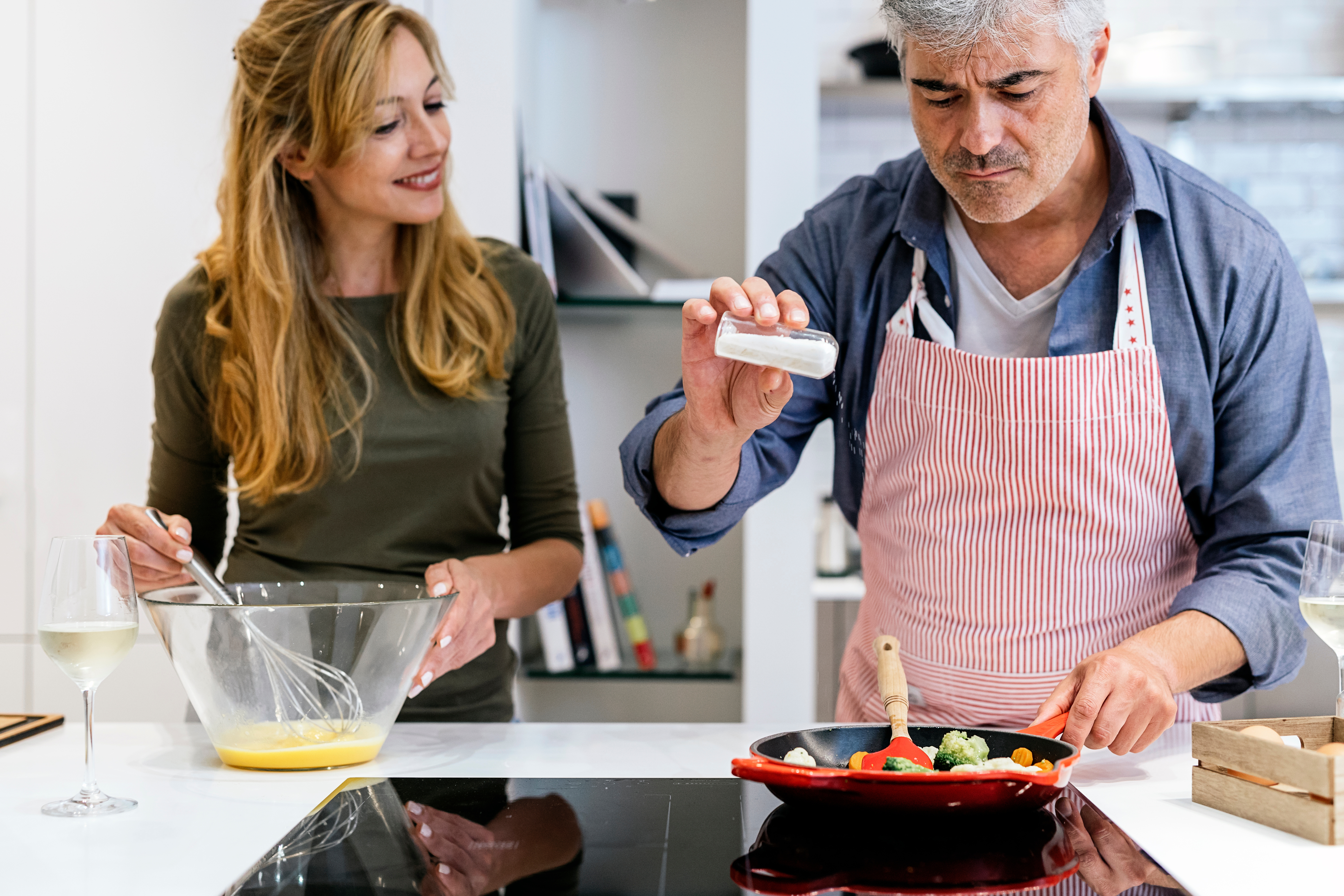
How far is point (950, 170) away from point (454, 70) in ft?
4.03

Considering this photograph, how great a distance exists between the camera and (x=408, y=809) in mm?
1001

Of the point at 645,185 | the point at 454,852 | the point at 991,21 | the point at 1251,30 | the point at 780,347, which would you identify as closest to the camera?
the point at 454,852

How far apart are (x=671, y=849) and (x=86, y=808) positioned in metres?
0.50

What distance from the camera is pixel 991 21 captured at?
1221 millimetres

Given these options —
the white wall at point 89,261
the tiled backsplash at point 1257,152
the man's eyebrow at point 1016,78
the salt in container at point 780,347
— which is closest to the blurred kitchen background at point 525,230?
the white wall at point 89,261

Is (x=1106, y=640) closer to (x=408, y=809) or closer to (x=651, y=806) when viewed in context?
(x=651, y=806)

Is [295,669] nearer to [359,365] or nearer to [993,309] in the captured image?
[359,365]

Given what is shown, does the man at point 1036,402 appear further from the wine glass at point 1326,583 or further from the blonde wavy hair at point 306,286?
the blonde wavy hair at point 306,286

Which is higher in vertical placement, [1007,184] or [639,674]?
[1007,184]

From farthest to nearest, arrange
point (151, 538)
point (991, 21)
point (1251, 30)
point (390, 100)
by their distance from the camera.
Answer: point (1251, 30) < point (390, 100) < point (151, 538) < point (991, 21)

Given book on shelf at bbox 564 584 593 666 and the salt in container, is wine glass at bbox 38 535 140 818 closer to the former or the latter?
the salt in container

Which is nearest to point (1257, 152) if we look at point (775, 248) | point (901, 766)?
point (775, 248)

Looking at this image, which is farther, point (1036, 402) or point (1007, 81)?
point (1036, 402)

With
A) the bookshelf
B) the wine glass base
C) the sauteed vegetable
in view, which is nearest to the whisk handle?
the wine glass base
